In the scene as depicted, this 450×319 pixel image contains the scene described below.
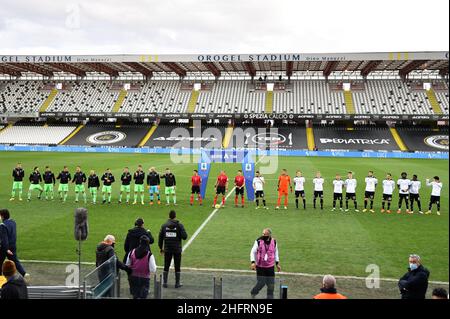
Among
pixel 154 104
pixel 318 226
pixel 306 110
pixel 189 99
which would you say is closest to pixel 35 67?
pixel 154 104

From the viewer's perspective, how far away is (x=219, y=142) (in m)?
51.5

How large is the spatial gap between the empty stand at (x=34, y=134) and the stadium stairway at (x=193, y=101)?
1678 centimetres

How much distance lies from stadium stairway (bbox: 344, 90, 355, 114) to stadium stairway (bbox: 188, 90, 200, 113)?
832 inches

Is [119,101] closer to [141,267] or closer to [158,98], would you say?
[158,98]

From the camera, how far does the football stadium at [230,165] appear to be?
9.82m

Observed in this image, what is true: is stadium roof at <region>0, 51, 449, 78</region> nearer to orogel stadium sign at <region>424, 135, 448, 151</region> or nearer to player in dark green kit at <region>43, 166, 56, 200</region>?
orogel stadium sign at <region>424, 135, 448, 151</region>

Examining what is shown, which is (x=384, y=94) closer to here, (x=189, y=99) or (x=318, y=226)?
(x=189, y=99)

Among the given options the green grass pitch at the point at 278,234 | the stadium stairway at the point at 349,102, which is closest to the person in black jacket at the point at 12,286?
the green grass pitch at the point at 278,234

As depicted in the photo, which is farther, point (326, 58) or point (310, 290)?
point (326, 58)

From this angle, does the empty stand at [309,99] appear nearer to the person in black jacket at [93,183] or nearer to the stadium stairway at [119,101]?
the stadium stairway at [119,101]

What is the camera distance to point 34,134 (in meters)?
53.9

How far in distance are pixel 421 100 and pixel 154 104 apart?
121ft

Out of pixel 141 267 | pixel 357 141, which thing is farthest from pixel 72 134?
pixel 141 267

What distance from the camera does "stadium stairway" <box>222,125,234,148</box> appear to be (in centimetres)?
5064
